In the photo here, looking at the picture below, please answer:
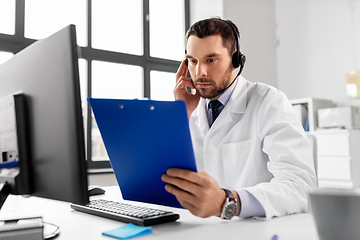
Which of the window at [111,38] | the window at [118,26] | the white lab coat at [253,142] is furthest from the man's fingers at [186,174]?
the window at [118,26]

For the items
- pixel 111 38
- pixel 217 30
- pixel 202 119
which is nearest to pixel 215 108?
pixel 202 119

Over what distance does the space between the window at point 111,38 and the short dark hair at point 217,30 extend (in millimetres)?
1769

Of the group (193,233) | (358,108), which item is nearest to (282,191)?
(193,233)

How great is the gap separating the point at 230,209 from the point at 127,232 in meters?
0.27

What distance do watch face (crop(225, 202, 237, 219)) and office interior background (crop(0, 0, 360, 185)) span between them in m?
2.46

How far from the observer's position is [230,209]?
0.83 m

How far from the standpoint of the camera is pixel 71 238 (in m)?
0.71

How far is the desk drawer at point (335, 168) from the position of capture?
315 cm

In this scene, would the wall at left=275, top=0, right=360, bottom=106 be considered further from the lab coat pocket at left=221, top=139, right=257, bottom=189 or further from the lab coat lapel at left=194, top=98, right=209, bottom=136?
the lab coat pocket at left=221, top=139, right=257, bottom=189

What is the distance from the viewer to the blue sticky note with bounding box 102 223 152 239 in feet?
2.30

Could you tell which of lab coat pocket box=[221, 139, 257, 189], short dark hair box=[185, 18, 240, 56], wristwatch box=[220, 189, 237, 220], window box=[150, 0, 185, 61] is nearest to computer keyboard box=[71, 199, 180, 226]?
wristwatch box=[220, 189, 237, 220]

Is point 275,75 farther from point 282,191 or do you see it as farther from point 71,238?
point 71,238

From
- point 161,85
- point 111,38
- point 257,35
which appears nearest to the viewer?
point 111,38

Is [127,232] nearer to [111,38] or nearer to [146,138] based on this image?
[146,138]
